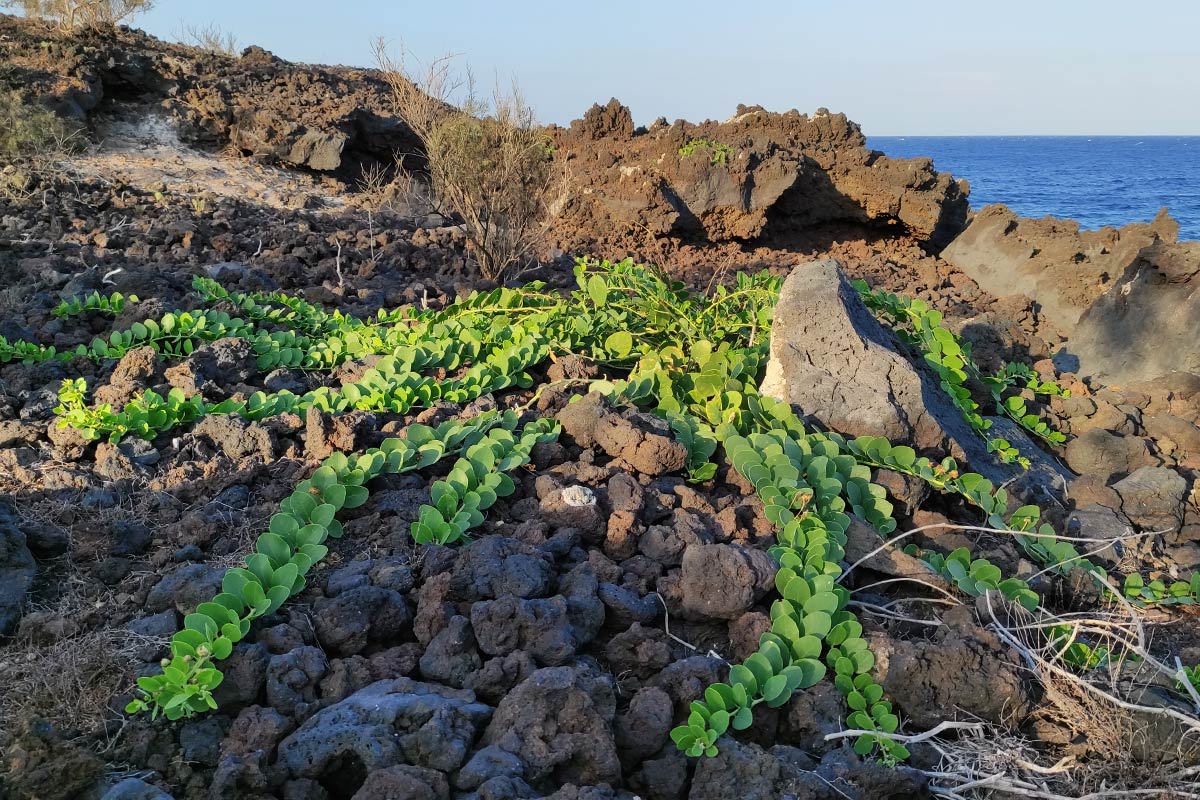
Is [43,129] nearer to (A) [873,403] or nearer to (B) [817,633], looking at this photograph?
(A) [873,403]

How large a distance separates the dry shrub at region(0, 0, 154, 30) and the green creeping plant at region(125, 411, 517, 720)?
1322cm

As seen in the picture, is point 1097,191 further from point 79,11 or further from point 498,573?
point 498,573

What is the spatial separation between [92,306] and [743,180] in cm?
706

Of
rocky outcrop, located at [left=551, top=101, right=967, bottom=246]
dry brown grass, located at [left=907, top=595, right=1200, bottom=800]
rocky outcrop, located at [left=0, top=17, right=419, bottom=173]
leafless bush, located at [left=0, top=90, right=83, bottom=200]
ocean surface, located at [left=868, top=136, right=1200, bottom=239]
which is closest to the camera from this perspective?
dry brown grass, located at [left=907, top=595, right=1200, bottom=800]

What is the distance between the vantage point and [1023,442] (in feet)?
13.5

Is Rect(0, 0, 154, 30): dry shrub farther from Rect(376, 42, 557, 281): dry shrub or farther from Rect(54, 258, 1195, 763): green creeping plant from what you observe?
Rect(54, 258, 1195, 763): green creeping plant

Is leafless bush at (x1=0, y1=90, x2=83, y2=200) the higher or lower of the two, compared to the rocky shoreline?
higher

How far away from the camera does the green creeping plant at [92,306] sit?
4.40 meters

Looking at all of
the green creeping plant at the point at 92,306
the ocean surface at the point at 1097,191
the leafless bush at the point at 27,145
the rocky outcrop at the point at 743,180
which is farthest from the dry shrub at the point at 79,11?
the ocean surface at the point at 1097,191

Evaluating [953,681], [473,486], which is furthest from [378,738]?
[953,681]

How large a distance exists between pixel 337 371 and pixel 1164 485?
357 cm

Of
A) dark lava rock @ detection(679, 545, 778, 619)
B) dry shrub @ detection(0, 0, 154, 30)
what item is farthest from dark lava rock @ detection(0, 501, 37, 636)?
dry shrub @ detection(0, 0, 154, 30)

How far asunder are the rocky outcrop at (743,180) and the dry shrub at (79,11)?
296 inches

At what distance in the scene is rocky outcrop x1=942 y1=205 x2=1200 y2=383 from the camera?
255 inches
